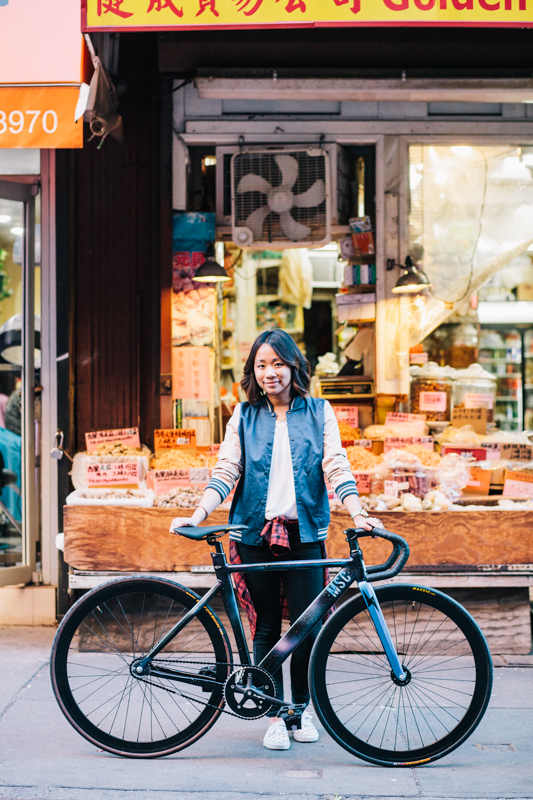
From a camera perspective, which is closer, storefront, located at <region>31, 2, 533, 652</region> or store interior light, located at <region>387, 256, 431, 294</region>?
storefront, located at <region>31, 2, 533, 652</region>

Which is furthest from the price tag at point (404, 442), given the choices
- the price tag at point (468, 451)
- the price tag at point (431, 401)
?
the price tag at point (431, 401)

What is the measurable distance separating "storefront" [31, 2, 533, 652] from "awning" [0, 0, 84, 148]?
119 cm

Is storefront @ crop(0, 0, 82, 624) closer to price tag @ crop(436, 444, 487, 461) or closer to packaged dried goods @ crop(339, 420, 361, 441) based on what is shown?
packaged dried goods @ crop(339, 420, 361, 441)

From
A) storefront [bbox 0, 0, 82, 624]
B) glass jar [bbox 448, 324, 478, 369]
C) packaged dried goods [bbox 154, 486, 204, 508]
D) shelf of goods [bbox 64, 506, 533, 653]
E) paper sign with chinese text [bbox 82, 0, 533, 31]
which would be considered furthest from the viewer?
glass jar [bbox 448, 324, 478, 369]

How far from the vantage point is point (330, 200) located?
20.3ft

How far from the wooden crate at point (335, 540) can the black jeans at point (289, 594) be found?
1330 mm

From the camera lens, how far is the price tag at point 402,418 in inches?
234

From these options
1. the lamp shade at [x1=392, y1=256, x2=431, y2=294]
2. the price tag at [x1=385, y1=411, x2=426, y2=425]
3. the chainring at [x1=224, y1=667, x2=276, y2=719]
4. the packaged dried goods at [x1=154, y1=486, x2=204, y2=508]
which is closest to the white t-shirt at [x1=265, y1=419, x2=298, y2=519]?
the chainring at [x1=224, y1=667, x2=276, y2=719]

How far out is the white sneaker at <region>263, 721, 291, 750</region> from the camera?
346cm

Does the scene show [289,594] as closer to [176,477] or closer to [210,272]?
[176,477]

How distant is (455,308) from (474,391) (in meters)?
0.79

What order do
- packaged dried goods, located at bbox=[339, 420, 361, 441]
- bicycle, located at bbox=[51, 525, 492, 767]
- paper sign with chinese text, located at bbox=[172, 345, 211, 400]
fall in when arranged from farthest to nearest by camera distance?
1. paper sign with chinese text, located at bbox=[172, 345, 211, 400]
2. packaged dried goods, located at bbox=[339, 420, 361, 441]
3. bicycle, located at bbox=[51, 525, 492, 767]

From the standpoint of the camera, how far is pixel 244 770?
327cm

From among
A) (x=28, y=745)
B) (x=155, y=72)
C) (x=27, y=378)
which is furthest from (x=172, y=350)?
(x=28, y=745)
